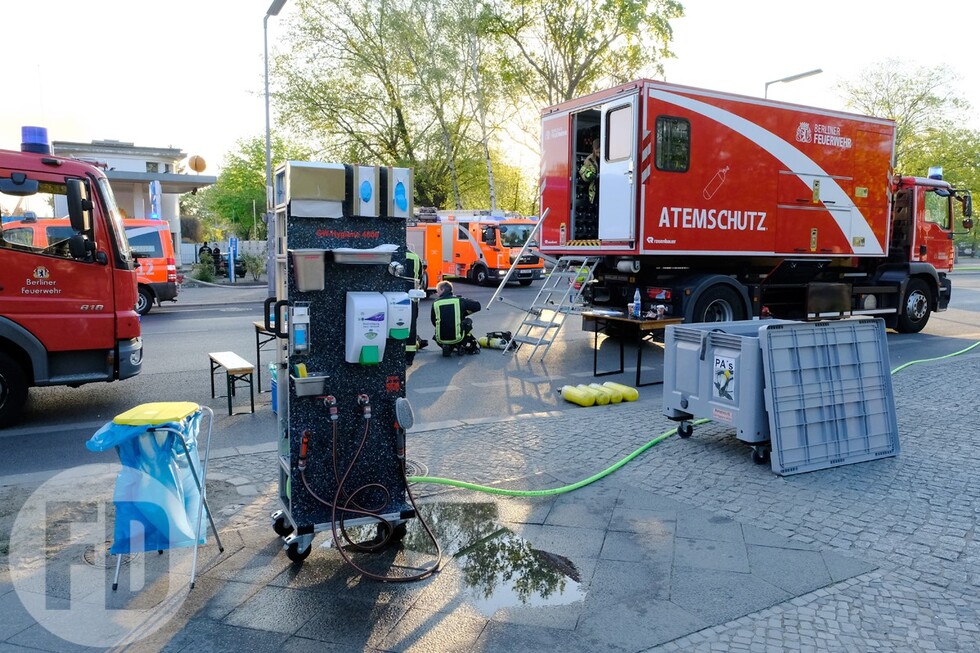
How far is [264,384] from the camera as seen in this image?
9289mm

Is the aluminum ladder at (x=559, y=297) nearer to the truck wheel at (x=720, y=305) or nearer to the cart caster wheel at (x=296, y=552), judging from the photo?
the truck wheel at (x=720, y=305)

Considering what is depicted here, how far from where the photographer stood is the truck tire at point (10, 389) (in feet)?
22.9

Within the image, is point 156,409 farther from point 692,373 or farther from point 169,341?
point 169,341

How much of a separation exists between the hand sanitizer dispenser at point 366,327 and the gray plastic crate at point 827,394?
3.04 m

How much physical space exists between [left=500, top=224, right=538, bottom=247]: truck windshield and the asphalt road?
366 inches

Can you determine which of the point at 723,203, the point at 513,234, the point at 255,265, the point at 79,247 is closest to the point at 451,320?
the point at 723,203

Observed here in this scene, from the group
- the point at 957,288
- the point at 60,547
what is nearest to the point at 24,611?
the point at 60,547

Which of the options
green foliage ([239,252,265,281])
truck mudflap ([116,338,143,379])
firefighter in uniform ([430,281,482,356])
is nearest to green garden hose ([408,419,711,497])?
truck mudflap ([116,338,143,379])

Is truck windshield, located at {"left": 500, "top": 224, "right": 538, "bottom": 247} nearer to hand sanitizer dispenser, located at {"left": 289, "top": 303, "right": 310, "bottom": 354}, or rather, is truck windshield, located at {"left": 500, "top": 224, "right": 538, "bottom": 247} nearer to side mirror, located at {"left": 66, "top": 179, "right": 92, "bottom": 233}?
side mirror, located at {"left": 66, "top": 179, "right": 92, "bottom": 233}

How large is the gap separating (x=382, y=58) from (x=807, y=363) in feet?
101

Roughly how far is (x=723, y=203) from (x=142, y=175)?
2478 cm

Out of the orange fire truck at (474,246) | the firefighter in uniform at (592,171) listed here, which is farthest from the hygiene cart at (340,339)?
the orange fire truck at (474,246)

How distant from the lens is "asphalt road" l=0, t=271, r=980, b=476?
6812 millimetres

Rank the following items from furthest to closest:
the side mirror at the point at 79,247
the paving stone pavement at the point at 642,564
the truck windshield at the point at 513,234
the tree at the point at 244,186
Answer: the tree at the point at 244,186 < the truck windshield at the point at 513,234 < the side mirror at the point at 79,247 < the paving stone pavement at the point at 642,564
